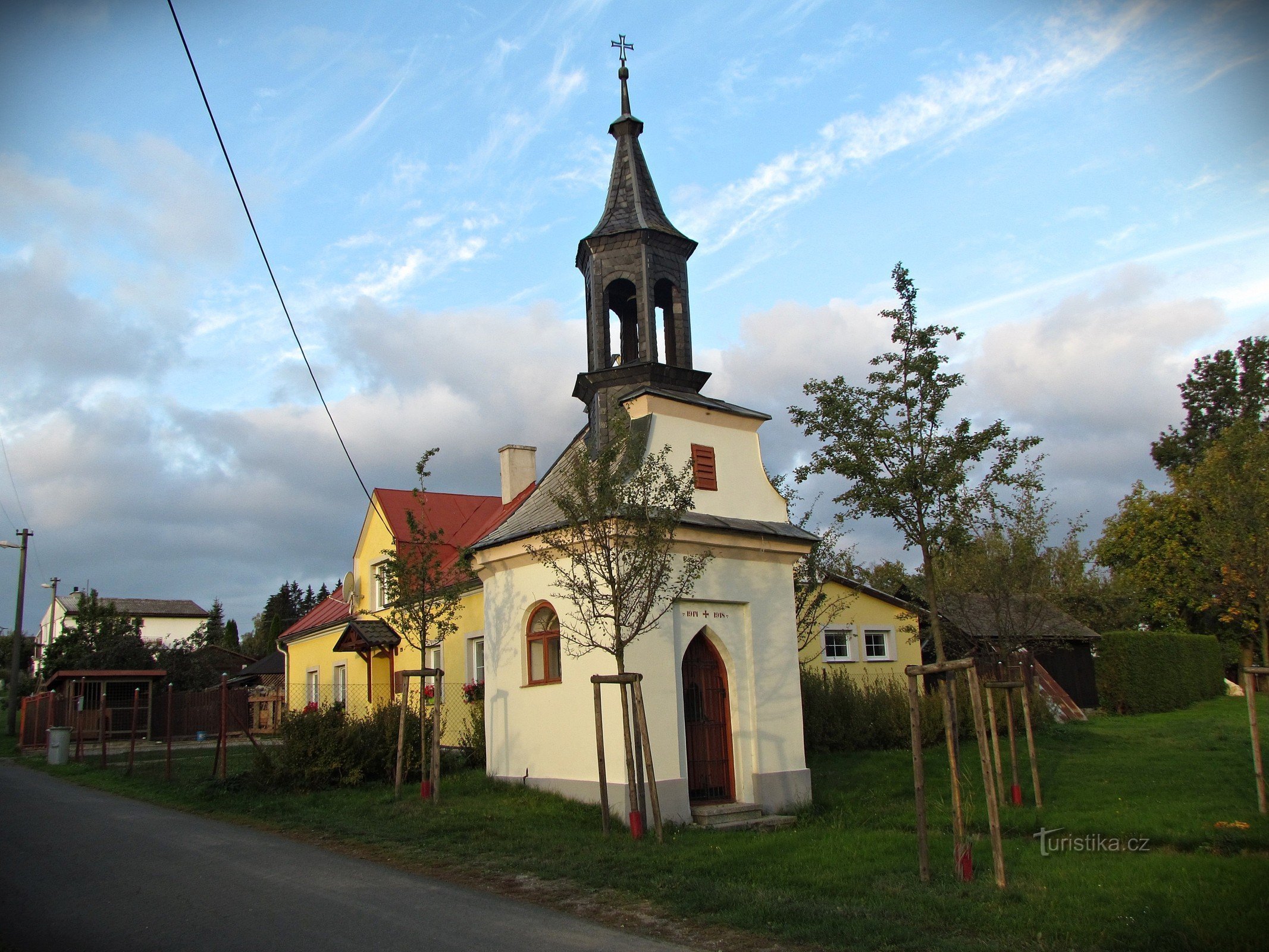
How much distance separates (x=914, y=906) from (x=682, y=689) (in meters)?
6.62

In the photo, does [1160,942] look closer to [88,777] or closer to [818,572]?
[818,572]

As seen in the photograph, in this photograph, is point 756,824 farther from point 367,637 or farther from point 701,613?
point 367,637

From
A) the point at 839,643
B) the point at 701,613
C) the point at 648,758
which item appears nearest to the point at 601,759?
the point at 648,758

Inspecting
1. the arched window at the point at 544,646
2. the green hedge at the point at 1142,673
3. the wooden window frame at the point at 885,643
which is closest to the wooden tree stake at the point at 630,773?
the arched window at the point at 544,646

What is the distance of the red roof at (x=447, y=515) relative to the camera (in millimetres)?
25922

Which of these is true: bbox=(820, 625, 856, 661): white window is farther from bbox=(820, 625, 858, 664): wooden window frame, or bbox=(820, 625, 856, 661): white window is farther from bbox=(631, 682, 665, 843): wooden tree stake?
→ bbox=(631, 682, 665, 843): wooden tree stake

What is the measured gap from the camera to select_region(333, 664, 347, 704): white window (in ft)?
90.7

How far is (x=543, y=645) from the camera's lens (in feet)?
50.0

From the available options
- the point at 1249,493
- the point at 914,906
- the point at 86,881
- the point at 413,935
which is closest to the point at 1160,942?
the point at 914,906

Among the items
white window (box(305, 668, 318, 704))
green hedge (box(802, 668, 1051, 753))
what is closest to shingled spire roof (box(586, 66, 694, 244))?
green hedge (box(802, 668, 1051, 753))

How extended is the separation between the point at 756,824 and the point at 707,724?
1800 millimetres

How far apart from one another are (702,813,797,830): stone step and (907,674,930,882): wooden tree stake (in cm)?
434

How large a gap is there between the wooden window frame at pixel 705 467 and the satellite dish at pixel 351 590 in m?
16.5

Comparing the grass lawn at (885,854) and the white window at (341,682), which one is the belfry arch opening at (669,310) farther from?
the white window at (341,682)
